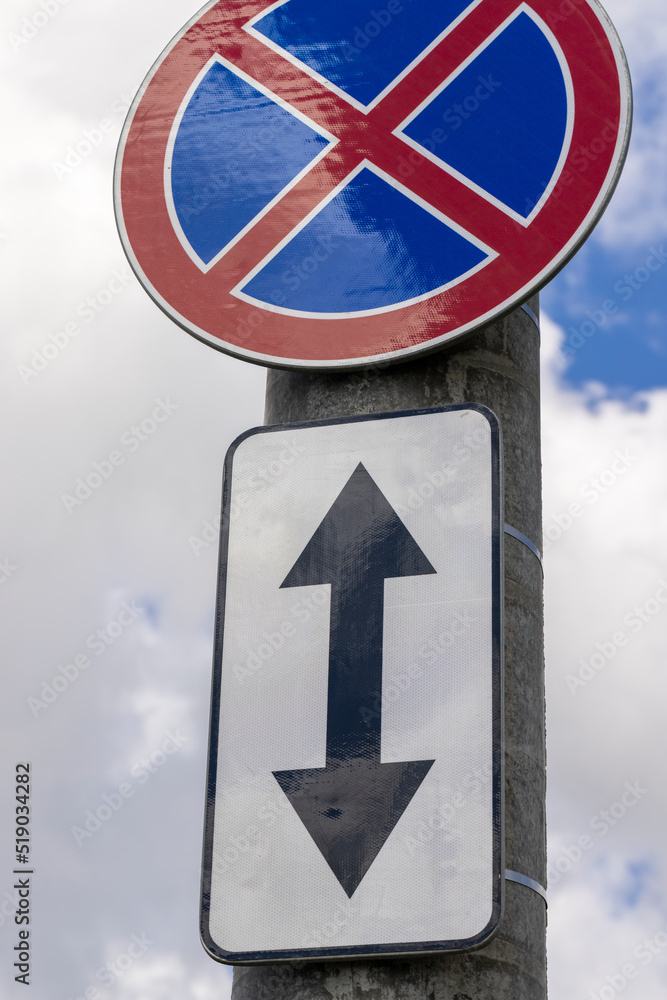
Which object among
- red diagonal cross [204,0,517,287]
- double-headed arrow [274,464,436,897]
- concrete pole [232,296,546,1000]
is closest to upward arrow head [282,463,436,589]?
double-headed arrow [274,464,436,897]

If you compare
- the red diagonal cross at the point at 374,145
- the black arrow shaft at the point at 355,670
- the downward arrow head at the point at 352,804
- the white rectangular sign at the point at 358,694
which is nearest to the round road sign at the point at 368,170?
the red diagonal cross at the point at 374,145

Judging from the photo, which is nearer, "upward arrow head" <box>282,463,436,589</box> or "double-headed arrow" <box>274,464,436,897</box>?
"double-headed arrow" <box>274,464,436,897</box>

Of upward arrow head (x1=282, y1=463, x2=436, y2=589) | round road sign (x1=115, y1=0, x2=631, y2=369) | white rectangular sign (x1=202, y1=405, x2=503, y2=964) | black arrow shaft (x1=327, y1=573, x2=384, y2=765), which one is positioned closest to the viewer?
white rectangular sign (x1=202, y1=405, x2=503, y2=964)

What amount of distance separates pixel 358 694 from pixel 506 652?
1.01 feet

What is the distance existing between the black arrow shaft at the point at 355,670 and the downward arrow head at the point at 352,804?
0.09ft

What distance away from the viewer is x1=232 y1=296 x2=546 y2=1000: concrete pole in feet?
5.84

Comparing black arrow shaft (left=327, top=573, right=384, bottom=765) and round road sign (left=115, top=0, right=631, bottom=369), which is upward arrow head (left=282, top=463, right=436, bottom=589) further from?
round road sign (left=115, top=0, right=631, bottom=369)

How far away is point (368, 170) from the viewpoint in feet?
7.48

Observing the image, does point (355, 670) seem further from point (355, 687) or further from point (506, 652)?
point (506, 652)

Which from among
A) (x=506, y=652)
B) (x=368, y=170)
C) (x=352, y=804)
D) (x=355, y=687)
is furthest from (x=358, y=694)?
(x=368, y=170)

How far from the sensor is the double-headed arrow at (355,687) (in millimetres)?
1753

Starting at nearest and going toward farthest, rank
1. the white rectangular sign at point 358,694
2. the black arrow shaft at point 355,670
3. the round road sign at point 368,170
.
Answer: the white rectangular sign at point 358,694 < the black arrow shaft at point 355,670 < the round road sign at point 368,170

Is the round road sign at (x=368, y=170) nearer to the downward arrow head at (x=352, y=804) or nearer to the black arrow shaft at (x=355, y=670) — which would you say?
the black arrow shaft at (x=355, y=670)

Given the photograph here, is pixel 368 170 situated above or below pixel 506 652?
above
